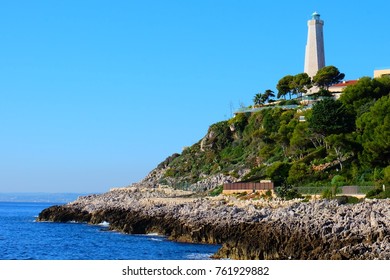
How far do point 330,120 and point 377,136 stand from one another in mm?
8064

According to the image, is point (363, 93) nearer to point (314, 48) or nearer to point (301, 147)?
point (301, 147)

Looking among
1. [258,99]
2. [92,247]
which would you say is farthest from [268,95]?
[92,247]

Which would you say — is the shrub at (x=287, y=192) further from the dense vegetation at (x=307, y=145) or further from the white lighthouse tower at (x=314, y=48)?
the white lighthouse tower at (x=314, y=48)

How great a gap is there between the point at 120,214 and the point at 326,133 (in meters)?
17.3

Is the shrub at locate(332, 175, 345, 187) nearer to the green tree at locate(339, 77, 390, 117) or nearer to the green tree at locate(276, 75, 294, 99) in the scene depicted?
the green tree at locate(339, 77, 390, 117)

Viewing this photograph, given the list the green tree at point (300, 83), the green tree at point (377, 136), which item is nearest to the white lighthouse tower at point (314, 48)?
the green tree at point (300, 83)

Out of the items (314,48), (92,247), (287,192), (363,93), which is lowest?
(92,247)

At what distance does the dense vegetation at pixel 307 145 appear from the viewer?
1938 inches

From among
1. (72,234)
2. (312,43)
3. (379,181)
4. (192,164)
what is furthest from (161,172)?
(379,181)

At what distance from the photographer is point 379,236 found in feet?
88.2

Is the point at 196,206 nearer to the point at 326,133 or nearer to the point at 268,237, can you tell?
the point at 326,133

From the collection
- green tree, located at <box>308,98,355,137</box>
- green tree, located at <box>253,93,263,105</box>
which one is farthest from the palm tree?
green tree, located at <box>308,98,355,137</box>

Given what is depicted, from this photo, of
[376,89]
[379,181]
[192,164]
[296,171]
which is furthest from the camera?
[192,164]

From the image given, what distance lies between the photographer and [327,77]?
3418 inches
